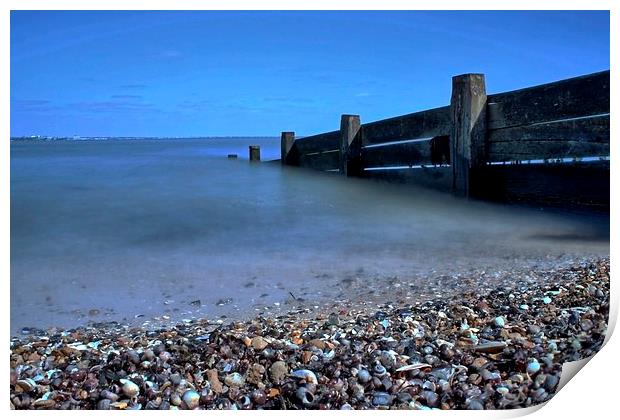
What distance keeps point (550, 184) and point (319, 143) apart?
172 inches

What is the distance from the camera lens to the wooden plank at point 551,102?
131 inches

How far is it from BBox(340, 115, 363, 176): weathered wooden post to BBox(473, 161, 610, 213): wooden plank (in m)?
2.24

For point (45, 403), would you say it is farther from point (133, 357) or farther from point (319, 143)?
point (319, 143)

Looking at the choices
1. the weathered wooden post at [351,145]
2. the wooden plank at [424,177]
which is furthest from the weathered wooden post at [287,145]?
the wooden plank at [424,177]

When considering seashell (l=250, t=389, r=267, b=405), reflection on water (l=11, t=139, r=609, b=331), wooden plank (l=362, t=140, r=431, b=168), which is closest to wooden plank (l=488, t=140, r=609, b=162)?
reflection on water (l=11, t=139, r=609, b=331)

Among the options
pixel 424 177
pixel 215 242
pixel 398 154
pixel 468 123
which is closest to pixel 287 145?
pixel 398 154

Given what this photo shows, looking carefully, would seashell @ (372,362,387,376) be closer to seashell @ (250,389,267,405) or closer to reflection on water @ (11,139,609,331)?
seashell @ (250,389,267,405)

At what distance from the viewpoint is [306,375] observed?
62.4 inches

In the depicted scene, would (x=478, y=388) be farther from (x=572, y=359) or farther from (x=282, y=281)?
(x=282, y=281)

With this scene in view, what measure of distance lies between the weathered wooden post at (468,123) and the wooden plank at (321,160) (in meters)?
2.72

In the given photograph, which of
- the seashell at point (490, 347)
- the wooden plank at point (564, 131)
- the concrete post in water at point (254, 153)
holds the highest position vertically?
the concrete post in water at point (254, 153)

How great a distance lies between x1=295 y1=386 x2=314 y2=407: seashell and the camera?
1.51 meters

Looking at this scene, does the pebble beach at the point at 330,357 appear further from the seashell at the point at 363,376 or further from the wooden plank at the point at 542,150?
A: the wooden plank at the point at 542,150

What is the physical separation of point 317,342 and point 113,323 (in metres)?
0.83
